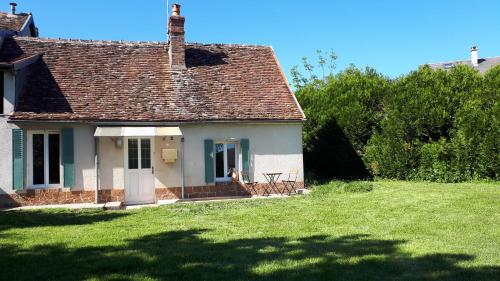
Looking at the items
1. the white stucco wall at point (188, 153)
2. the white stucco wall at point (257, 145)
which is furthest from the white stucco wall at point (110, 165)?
the white stucco wall at point (257, 145)

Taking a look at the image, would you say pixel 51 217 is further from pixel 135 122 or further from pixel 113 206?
pixel 135 122

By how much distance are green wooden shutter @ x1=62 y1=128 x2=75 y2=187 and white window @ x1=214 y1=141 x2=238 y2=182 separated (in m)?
6.03

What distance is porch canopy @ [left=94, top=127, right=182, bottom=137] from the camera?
17422 mm

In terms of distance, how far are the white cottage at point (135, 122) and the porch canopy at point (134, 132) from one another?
0.13 ft

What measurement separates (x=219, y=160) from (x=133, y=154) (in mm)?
3821

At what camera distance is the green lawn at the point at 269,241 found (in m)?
7.23

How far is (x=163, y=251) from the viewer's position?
890 cm

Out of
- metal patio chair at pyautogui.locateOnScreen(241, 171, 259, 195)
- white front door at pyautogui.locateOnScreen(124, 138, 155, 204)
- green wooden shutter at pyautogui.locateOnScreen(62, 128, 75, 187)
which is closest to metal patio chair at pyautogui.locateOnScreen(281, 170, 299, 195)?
metal patio chair at pyautogui.locateOnScreen(241, 171, 259, 195)

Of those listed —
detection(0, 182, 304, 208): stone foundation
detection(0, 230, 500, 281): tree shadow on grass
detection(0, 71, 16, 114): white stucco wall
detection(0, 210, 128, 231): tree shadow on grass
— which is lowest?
detection(0, 230, 500, 281): tree shadow on grass

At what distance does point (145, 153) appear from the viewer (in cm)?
1884

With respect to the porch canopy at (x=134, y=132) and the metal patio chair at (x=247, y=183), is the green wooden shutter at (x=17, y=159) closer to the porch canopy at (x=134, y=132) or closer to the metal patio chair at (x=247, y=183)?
the porch canopy at (x=134, y=132)

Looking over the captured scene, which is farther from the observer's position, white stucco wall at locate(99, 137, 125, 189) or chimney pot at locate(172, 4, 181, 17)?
chimney pot at locate(172, 4, 181, 17)

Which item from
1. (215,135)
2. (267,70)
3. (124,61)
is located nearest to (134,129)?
(215,135)

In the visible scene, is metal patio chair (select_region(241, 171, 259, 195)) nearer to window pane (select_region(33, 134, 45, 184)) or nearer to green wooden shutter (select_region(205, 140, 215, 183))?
green wooden shutter (select_region(205, 140, 215, 183))
